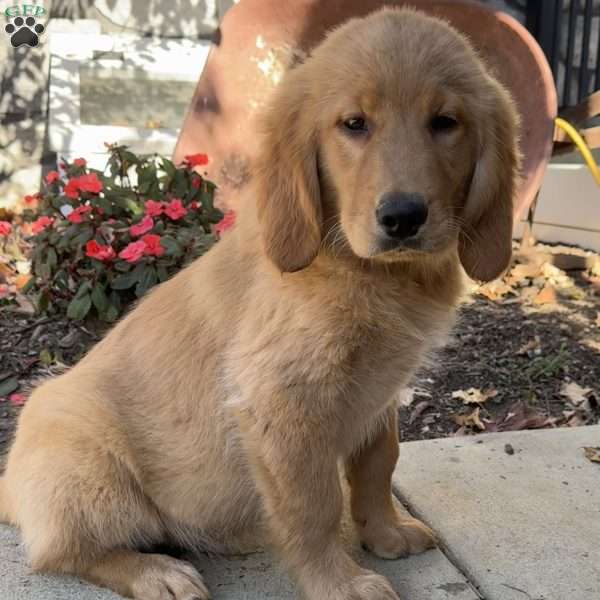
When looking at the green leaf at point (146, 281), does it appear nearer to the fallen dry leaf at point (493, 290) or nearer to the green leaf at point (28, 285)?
the green leaf at point (28, 285)

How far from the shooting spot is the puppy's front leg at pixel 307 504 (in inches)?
79.4

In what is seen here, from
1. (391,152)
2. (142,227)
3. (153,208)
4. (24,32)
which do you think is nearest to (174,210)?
(153,208)

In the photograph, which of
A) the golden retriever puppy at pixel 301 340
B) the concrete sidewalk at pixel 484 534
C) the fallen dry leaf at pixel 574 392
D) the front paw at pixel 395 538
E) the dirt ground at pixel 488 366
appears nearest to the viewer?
the golden retriever puppy at pixel 301 340

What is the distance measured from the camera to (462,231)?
7.07ft

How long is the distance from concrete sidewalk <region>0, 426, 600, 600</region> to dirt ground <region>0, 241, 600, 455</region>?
0.58 meters

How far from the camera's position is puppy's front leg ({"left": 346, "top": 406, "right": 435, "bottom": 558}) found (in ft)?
7.93

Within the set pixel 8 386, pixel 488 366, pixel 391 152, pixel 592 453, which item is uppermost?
pixel 391 152

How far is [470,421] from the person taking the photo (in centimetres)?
378

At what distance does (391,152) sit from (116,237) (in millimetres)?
2620

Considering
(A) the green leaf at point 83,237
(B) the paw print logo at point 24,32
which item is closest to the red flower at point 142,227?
(A) the green leaf at point 83,237

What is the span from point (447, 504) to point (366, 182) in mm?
1333

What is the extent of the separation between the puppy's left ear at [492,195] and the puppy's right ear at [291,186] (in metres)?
0.44

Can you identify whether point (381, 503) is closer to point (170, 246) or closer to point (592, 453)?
point (592, 453)

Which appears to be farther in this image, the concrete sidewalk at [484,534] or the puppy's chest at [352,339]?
the concrete sidewalk at [484,534]
